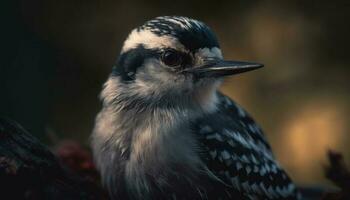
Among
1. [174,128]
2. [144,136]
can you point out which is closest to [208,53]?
[174,128]

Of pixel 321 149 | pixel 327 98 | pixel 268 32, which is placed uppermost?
pixel 268 32

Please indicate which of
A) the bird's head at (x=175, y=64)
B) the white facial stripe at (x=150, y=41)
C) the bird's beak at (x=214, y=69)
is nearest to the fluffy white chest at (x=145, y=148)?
the bird's head at (x=175, y=64)

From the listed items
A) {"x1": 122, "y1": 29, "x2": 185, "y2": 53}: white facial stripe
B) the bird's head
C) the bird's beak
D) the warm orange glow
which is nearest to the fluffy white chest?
the bird's head

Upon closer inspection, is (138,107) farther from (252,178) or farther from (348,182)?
(348,182)

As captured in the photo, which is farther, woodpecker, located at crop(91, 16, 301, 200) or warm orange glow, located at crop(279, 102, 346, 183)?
warm orange glow, located at crop(279, 102, 346, 183)

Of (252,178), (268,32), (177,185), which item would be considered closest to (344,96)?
(268,32)

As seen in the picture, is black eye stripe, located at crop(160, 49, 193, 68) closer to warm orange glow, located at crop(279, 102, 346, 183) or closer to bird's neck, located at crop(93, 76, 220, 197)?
bird's neck, located at crop(93, 76, 220, 197)
